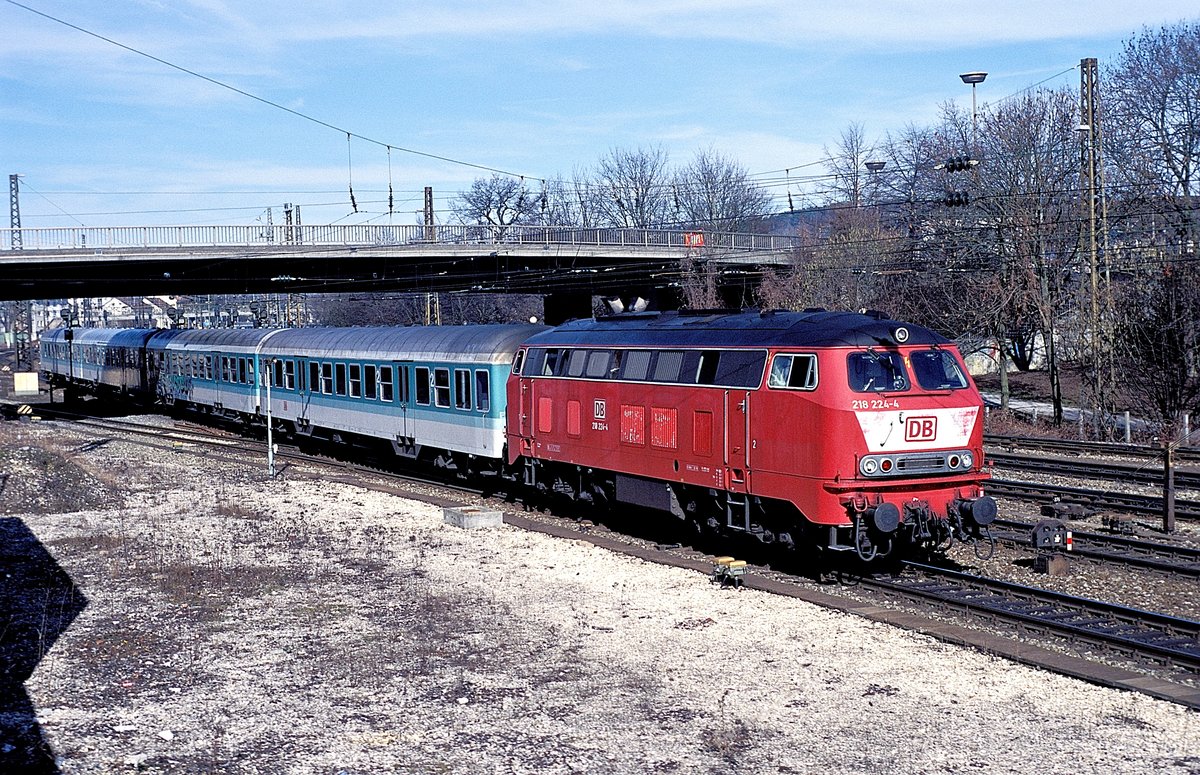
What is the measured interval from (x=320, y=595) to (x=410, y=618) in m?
1.96

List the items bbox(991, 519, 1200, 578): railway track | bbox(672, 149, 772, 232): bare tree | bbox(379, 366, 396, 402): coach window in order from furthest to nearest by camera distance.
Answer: bbox(672, 149, 772, 232): bare tree < bbox(379, 366, 396, 402): coach window < bbox(991, 519, 1200, 578): railway track

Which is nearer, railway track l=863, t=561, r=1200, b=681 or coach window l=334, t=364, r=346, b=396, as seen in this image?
railway track l=863, t=561, r=1200, b=681

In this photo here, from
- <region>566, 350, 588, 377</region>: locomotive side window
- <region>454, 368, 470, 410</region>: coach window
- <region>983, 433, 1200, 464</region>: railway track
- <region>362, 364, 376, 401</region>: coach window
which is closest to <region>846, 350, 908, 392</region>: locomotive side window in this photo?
<region>566, 350, 588, 377</region>: locomotive side window

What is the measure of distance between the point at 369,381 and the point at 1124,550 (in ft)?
60.6

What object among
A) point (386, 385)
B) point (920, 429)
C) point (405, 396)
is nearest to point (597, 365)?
point (920, 429)

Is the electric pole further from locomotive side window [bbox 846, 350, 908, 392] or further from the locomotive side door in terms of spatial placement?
the locomotive side door

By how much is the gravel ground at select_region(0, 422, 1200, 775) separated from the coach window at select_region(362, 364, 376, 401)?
10530mm

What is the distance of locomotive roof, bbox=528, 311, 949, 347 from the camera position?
14.8m

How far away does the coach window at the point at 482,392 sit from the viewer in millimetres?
23391

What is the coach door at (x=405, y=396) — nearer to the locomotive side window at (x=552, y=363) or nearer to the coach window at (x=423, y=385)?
the coach window at (x=423, y=385)

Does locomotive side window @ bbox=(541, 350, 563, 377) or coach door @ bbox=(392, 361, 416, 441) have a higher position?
locomotive side window @ bbox=(541, 350, 563, 377)

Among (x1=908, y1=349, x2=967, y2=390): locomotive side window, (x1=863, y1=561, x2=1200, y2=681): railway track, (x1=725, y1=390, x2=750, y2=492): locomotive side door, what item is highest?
(x1=908, y1=349, x2=967, y2=390): locomotive side window

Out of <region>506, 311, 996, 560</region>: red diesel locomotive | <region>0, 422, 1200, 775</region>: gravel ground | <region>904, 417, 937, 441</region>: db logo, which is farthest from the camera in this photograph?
<region>904, 417, 937, 441</region>: db logo

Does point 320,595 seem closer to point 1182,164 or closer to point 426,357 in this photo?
point 426,357
